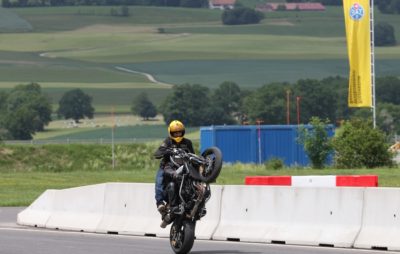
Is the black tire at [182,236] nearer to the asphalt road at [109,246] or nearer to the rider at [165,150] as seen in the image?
the rider at [165,150]

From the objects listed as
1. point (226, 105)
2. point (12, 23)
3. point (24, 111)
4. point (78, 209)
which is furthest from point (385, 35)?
point (78, 209)

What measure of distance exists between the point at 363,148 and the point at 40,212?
82.1 ft

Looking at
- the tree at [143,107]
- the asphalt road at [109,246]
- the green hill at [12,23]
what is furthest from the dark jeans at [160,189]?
the green hill at [12,23]

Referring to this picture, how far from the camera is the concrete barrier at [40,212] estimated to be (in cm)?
2456

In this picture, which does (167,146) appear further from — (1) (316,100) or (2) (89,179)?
(1) (316,100)

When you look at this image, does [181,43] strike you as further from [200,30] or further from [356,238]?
[356,238]

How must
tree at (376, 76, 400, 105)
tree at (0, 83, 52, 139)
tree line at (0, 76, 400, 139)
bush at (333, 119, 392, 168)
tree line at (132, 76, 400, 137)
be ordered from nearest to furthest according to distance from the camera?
bush at (333, 119, 392, 168) → tree line at (132, 76, 400, 137) → tree line at (0, 76, 400, 139) → tree at (0, 83, 52, 139) → tree at (376, 76, 400, 105)

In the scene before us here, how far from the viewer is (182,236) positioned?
1772 cm

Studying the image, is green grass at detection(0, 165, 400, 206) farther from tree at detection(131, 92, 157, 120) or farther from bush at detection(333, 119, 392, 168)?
tree at detection(131, 92, 157, 120)

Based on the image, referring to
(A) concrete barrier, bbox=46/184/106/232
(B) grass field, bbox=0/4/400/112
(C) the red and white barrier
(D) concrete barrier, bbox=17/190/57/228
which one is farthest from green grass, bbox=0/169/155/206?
(B) grass field, bbox=0/4/400/112

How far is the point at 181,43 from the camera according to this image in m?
171

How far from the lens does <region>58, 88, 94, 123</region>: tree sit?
12838 centimetres

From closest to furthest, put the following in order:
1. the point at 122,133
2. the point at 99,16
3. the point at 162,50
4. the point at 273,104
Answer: the point at 273,104, the point at 122,133, the point at 162,50, the point at 99,16

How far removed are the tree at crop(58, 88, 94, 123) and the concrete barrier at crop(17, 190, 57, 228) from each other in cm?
10269
